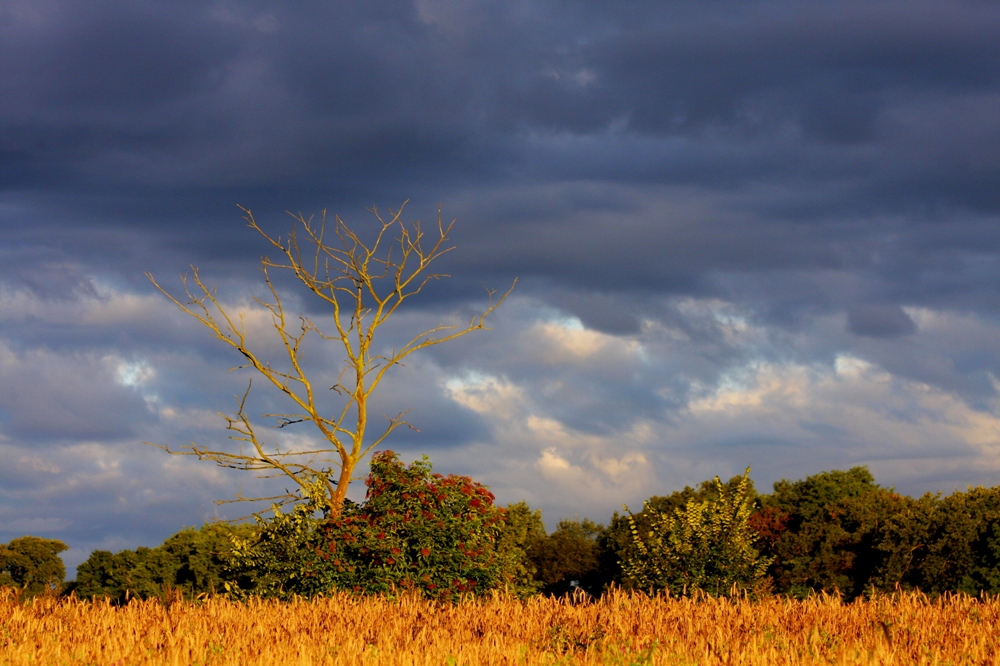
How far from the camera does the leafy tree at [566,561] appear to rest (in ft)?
167

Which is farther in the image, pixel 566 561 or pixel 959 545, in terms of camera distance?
pixel 566 561

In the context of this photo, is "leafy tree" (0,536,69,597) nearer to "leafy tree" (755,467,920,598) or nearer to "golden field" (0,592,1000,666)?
"leafy tree" (755,467,920,598)

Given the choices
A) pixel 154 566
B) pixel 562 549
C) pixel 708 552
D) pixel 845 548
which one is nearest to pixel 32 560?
pixel 154 566

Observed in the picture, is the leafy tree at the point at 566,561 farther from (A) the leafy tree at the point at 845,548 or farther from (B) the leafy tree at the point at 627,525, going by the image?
(A) the leafy tree at the point at 845,548

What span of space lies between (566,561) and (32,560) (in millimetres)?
27416

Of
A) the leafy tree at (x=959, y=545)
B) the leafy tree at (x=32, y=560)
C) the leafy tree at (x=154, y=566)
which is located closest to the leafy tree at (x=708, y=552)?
the leafy tree at (x=959, y=545)

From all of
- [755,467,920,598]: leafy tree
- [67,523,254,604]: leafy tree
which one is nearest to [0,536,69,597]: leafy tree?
[67,523,254,604]: leafy tree

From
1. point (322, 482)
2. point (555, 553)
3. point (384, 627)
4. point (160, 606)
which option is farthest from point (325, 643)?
point (555, 553)

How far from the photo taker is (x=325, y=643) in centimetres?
971

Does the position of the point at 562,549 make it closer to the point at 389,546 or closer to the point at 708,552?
the point at 708,552

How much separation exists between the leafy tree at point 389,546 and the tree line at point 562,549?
3 cm

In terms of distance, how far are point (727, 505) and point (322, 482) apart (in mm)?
8505

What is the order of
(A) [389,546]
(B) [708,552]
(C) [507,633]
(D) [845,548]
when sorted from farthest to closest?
(D) [845,548] → (B) [708,552] → (A) [389,546] → (C) [507,633]

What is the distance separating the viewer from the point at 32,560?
48.1 meters
